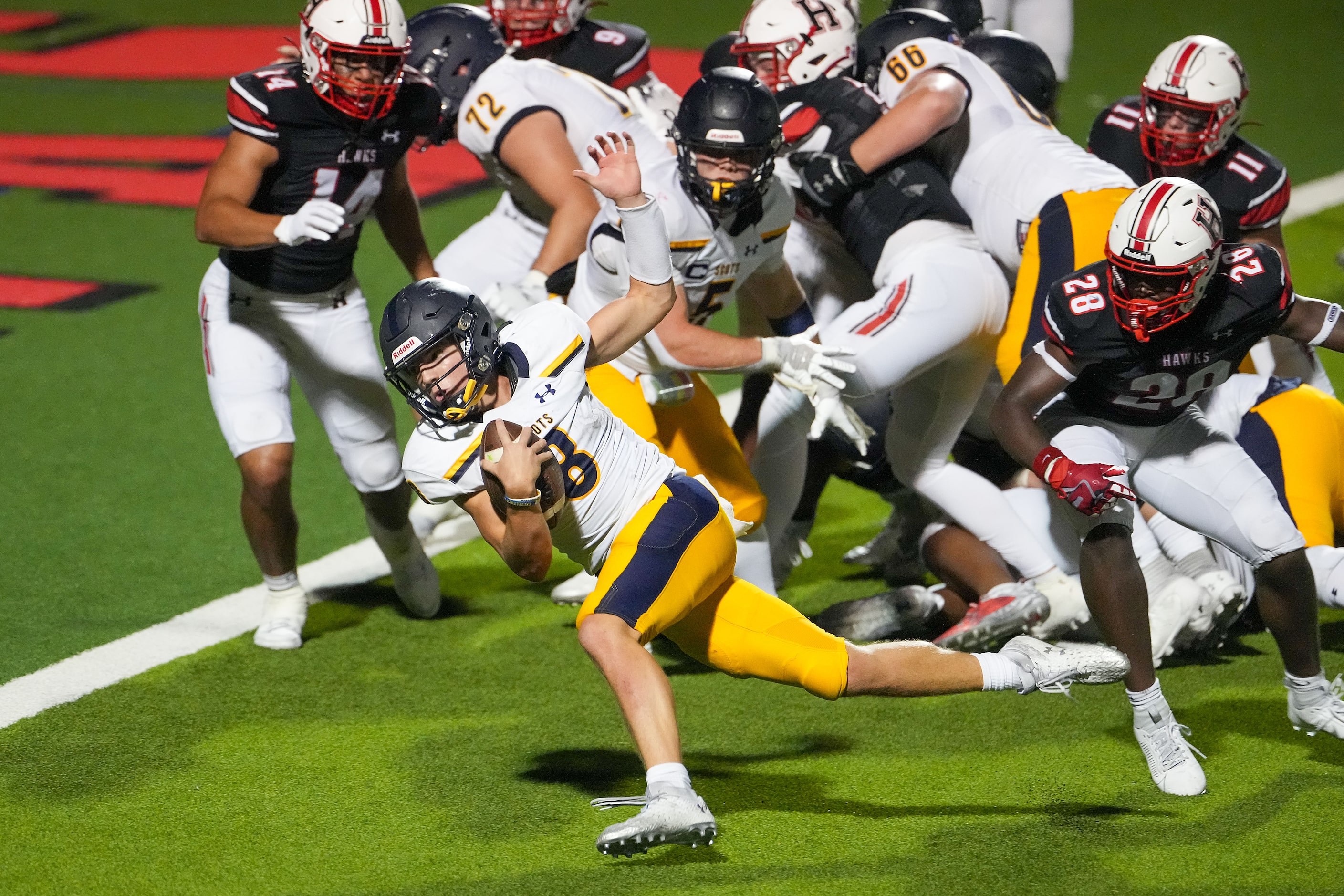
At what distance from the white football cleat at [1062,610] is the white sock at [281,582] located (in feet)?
7.56

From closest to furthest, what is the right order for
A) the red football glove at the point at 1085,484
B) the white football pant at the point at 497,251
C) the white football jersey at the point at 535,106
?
the red football glove at the point at 1085,484, the white football jersey at the point at 535,106, the white football pant at the point at 497,251

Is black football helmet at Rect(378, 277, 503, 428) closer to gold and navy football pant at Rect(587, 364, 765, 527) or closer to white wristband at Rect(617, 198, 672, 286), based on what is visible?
white wristband at Rect(617, 198, 672, 286)

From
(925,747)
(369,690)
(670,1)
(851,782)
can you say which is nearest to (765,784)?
(851,782)

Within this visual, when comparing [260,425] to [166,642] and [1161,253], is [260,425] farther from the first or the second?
[1161,253]

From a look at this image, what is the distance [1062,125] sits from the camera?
10.9m

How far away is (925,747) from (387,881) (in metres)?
1.51

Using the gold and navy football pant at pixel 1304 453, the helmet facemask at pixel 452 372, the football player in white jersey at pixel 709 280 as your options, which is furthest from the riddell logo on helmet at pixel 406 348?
the gold and navy football pant at pixel 1304 453

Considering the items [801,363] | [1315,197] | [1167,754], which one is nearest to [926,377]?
[801,363]

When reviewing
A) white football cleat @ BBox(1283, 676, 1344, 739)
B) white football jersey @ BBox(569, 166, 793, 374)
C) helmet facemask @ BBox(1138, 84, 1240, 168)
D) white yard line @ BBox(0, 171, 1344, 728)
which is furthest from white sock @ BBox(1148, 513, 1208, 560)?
white yard line @ BBox(0, 171, 1344, 728)

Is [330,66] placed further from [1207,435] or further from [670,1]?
[670,1]

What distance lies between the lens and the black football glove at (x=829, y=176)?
194 inches

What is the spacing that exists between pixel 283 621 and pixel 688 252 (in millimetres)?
1745

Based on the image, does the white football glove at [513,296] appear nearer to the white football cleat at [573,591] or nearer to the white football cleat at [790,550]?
the white football cleat at [573,591]

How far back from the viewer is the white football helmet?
206 inches
